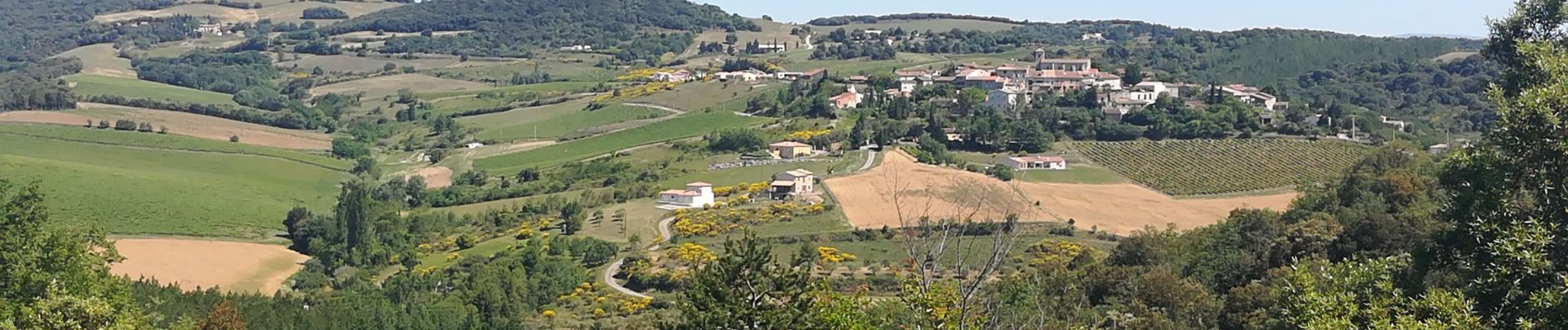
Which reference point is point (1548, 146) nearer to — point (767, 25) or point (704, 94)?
point (704, 94)

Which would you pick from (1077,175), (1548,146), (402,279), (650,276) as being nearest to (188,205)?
A: (402,279)

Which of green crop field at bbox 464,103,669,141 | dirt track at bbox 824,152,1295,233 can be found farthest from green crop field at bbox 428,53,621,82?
dirt track at bbox 824,152,1295,233

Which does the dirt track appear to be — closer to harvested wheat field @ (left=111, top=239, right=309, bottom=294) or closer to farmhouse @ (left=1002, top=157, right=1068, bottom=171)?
farmhouse @ (left=1002, top=157, right=1068, bottom=171)

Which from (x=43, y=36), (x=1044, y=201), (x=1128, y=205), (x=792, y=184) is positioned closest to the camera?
(x=1044, y=201)

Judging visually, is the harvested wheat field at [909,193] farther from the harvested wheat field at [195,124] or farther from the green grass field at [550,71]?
the green grass field at [550,71]

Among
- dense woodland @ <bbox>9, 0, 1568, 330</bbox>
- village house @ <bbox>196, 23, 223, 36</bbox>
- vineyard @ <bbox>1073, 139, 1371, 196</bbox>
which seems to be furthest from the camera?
village house @ <bbox>196, 23, 223, 36</bbox>

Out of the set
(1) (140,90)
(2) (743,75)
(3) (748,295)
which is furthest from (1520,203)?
(1) (140,90)

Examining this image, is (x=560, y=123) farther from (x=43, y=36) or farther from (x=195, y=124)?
(x=43, y=36)
